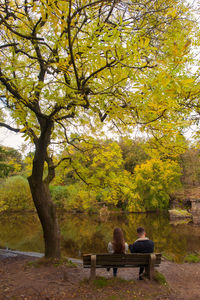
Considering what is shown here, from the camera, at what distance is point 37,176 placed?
581 cm

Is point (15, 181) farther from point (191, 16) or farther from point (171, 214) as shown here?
point (191, 16)

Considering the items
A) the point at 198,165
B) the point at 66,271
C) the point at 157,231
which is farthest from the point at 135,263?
the point at 198,165

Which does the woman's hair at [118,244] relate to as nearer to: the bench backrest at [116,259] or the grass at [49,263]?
the bench backrest at [116,259]

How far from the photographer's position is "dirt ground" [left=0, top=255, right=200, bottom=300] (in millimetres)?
3770

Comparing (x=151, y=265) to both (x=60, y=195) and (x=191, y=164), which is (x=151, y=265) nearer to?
(x=191, y=164)

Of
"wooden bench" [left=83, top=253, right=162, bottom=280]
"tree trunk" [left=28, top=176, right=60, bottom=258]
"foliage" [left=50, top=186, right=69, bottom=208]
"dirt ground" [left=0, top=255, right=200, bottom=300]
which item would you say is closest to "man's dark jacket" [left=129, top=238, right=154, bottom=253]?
"wooden bench" [left=83, top=253, right=162, bottom=280]

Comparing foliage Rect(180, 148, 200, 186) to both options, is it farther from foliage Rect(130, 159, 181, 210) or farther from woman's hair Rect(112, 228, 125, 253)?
woman's hair Rect(112, 228, 125, 253)

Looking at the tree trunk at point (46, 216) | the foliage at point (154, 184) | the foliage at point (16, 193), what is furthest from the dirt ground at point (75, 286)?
the foliage at point (16, 193)

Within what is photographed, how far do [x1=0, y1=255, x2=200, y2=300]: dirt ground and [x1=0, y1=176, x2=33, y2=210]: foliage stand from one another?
22.7m

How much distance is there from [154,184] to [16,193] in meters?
16.7

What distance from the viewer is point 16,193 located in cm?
2689

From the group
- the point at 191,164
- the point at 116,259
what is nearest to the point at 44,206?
the point at 116,259

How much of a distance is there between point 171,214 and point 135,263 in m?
19.9

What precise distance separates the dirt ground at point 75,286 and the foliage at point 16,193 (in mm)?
22710
